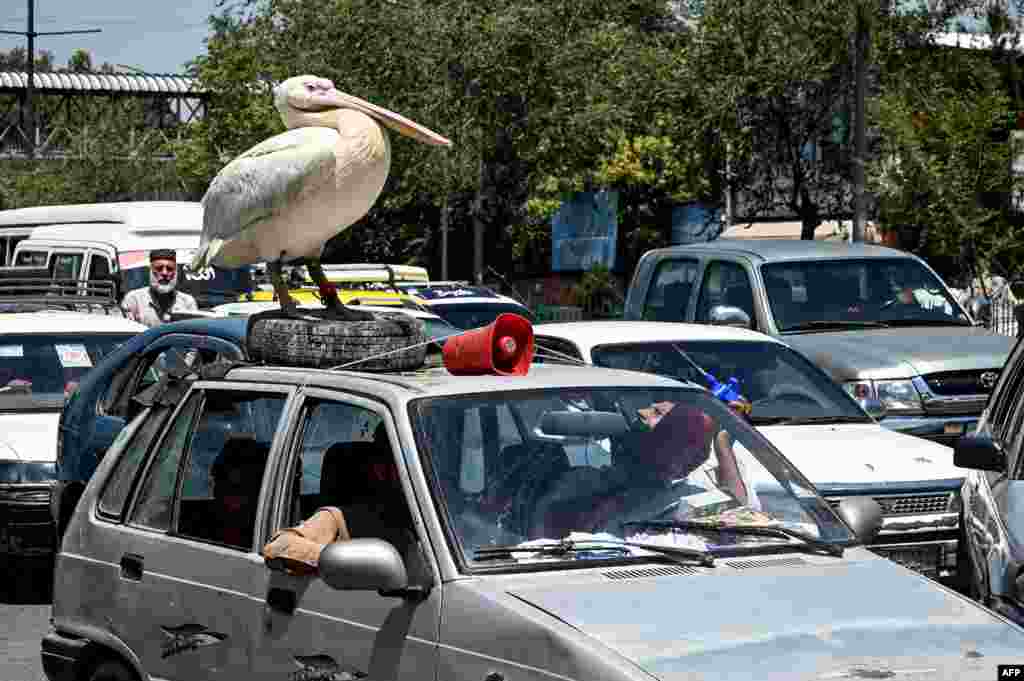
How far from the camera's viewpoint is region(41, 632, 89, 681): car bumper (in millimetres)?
6327

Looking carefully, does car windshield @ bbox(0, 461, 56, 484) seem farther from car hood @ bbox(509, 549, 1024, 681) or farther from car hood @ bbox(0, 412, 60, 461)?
car hood @ bbox(509, 549, 1024, 681)

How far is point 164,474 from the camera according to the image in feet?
20.2

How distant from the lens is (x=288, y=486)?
5551 millimetres

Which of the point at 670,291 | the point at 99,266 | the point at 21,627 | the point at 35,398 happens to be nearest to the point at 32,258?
the point at 99,266

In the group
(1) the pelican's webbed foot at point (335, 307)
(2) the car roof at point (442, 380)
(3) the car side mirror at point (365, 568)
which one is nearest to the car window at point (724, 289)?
(1) the pelican's webbed foot at point (335, 307)

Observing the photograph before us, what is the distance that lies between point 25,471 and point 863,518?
671cm

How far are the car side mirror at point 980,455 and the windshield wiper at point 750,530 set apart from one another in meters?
1.64

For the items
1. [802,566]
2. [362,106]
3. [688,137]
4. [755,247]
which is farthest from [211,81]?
[802,566]

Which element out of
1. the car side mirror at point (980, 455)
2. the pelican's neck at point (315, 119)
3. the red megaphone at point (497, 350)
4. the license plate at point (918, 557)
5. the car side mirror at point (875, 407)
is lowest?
the license plate at point (918, 557)

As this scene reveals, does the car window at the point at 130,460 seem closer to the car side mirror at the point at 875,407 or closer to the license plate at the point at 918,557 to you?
the license plate at the point at 918,557

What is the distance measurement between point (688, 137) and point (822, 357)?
741 inches

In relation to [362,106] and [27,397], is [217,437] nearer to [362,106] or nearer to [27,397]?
[362,106]

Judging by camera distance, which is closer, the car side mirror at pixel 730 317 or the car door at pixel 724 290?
the car side mirror at pixel 730 317

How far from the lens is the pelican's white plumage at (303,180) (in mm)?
6879
